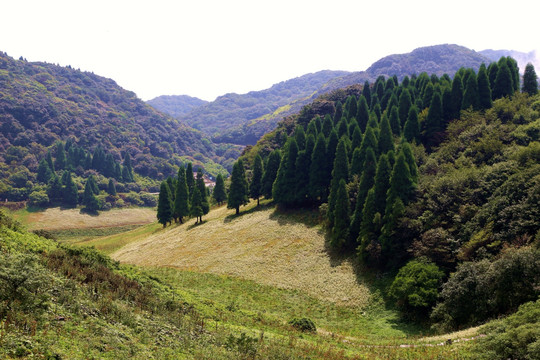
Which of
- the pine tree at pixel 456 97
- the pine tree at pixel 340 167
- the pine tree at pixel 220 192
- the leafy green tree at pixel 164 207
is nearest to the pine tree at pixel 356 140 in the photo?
the pine tree at pixel 340 167

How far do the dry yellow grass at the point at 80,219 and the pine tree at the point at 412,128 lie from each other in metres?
87.6

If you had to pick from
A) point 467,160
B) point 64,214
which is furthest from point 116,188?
point 467,160

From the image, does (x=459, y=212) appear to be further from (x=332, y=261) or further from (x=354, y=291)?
(x=332, y=261)

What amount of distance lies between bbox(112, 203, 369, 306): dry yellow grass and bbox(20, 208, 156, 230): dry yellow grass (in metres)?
51.3

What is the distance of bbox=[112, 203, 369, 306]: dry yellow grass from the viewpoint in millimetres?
36000

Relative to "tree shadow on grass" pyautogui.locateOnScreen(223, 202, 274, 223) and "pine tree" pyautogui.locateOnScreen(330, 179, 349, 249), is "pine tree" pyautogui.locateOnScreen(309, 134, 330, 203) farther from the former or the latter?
"pine tree" pyautogui.locateOnScreen(330, 179, 349, 249)

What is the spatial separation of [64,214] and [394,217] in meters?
106

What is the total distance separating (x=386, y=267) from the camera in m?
34.8

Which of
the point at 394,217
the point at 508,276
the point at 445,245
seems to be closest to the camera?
the point at 508,276

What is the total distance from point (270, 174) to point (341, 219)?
83.0ft

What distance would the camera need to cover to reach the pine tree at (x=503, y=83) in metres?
56.8

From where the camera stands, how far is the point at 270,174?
214 ft

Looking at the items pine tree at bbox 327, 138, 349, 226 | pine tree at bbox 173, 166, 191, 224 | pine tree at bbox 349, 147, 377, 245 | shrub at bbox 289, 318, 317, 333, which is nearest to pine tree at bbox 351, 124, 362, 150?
pine tree at bbox 327, 138, 349, 226

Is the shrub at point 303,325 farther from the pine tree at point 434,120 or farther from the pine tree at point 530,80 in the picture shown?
the pine tree at point 530,80
